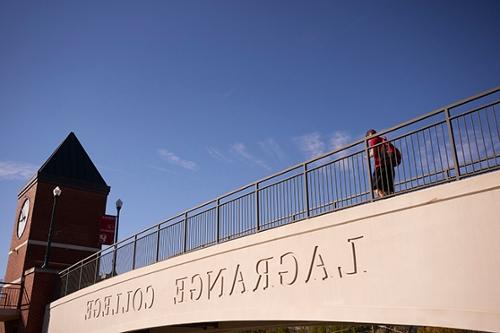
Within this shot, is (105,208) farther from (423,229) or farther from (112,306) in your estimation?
(423,229)

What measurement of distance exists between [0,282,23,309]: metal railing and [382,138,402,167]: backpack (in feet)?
65.5

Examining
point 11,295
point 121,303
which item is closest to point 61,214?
point 11,295

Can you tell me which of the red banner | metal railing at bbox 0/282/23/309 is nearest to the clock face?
metal railing at bbox 0/282/23/309

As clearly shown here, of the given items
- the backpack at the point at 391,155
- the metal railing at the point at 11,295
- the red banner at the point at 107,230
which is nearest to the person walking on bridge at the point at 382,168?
the backpack at the point at 391,155

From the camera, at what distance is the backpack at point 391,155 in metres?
8.74

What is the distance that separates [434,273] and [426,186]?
1502 mm

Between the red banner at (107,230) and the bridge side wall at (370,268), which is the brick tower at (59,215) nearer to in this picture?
the red banner at (107,230)

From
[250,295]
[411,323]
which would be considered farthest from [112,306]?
[411,323]

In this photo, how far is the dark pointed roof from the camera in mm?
27359

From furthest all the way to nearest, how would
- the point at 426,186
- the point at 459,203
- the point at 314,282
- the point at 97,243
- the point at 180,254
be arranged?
1. the point at 97,243
2. the point at 180,254
3. the point at 314,282
4. the point at 426,186
5. the point at 459,203

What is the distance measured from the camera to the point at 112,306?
16.1 meters

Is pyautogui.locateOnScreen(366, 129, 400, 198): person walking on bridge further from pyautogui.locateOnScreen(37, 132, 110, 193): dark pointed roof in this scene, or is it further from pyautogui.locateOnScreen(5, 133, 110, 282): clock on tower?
pyautogui.locateOnScreen(37, 132, 110, 193): dark pointed roof

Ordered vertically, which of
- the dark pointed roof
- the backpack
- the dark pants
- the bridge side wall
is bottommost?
the bridge side wall

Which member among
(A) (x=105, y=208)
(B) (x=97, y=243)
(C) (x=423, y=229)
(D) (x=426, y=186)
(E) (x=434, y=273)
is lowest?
(E) (x=434, y=273)
